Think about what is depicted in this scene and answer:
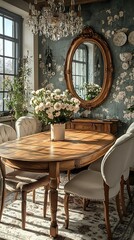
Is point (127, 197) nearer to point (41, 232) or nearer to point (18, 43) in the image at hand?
point (41, 232)

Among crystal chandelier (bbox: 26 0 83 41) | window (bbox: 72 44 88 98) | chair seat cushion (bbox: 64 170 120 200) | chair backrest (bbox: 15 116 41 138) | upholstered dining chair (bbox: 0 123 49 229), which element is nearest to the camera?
chair seat cushion (bbox: 64 170 120 200)

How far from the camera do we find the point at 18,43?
4.98m

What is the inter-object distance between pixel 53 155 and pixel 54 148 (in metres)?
0.29

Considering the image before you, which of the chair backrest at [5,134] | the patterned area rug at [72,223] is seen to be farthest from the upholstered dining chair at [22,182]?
the chair backrest at [5,134]

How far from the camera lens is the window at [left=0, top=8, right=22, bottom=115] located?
4594 millimetres

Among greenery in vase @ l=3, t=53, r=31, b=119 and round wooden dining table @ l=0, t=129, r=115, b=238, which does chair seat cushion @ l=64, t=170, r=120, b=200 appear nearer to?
round wooden dining table @ l=0, t=129, r=115, b=238

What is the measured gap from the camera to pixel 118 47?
454 cm

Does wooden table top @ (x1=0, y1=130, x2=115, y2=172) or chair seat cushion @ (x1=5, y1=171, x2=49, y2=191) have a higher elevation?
wooden table top @ (x1=0, y1=130, x2=115, y2=172)

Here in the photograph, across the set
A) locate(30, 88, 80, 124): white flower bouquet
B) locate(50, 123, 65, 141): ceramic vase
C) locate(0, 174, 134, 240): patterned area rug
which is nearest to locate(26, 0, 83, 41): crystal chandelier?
locate(30, 88, 80, 124): white flower bouquet

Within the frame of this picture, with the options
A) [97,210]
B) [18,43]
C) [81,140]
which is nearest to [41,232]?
[97,210]

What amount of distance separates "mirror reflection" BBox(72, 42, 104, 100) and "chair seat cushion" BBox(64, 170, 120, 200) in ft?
7.71

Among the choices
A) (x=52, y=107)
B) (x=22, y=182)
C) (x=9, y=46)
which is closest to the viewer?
(x=22, y=182)

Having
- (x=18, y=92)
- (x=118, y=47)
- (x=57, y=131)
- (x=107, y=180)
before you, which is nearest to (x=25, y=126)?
(x=57, y=131)

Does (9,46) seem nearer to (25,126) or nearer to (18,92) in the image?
(18,92)
